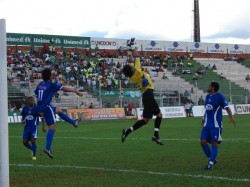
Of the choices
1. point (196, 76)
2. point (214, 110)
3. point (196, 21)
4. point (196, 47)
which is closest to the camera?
point (214, 110)

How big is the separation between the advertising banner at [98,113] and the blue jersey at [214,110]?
30782mm

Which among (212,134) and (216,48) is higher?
(216,48)

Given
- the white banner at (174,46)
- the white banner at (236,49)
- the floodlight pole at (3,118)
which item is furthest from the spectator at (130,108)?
the floodlight pole at (3,118)

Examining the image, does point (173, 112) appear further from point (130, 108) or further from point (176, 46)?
point (176, 46)

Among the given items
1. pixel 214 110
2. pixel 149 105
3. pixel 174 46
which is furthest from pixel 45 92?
pixel 174 46

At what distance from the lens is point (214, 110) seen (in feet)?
40.8

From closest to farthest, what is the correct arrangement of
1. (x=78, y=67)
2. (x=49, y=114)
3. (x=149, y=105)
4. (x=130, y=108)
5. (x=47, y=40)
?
(x=149, y=105) < (x=49, y=114) < (x=130, y=108) < (x=78, y=67) < (x=47, y=40)

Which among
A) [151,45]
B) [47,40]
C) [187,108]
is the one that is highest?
[151,45]

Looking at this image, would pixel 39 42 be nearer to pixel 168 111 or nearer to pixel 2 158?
pixel 168 111

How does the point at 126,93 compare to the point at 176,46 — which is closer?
the point at 126,93

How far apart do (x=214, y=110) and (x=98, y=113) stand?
32833 mm

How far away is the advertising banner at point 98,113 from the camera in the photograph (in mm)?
43141

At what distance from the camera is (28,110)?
51.9 ft

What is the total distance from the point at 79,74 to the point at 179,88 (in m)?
9.80
